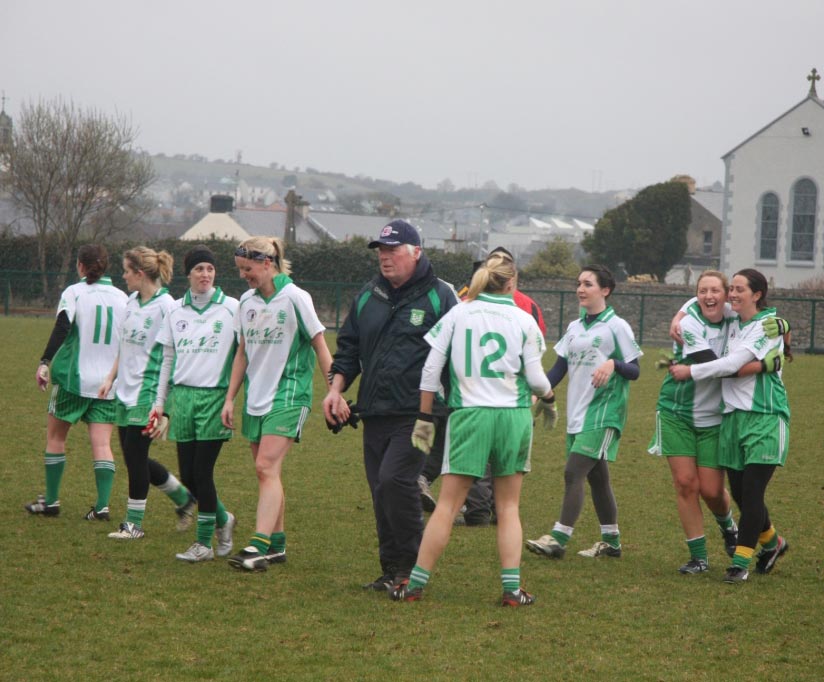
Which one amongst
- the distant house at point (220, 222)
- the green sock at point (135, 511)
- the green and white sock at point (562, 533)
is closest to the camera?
the green and white sock at point (562, 533)

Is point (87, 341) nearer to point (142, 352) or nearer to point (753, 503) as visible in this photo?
point (142, 352)

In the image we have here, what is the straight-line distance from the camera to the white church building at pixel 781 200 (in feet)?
177

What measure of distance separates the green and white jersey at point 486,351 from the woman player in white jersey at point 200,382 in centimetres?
162

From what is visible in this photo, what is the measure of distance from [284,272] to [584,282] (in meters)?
1.97

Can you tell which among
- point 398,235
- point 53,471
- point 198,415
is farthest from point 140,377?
point 398,235

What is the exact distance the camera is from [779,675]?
4977mm

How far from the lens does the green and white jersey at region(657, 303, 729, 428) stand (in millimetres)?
6914

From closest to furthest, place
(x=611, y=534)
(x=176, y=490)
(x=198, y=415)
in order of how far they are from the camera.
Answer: (x=198, y=415), (x=611, y=534), (x=176, y=490)

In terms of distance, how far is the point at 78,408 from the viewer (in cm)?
813

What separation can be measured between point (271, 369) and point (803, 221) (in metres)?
51.7

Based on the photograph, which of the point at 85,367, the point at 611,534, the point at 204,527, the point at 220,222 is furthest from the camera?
the point at 220,222

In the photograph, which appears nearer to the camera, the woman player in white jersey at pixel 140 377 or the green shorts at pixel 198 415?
the green shorts at pixel 198 415

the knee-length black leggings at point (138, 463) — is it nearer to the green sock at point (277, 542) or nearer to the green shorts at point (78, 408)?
the green shorts at point (78, 408)

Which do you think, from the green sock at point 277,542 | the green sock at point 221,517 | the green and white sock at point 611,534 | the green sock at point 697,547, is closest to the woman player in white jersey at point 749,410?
the green sock at point 697,547
